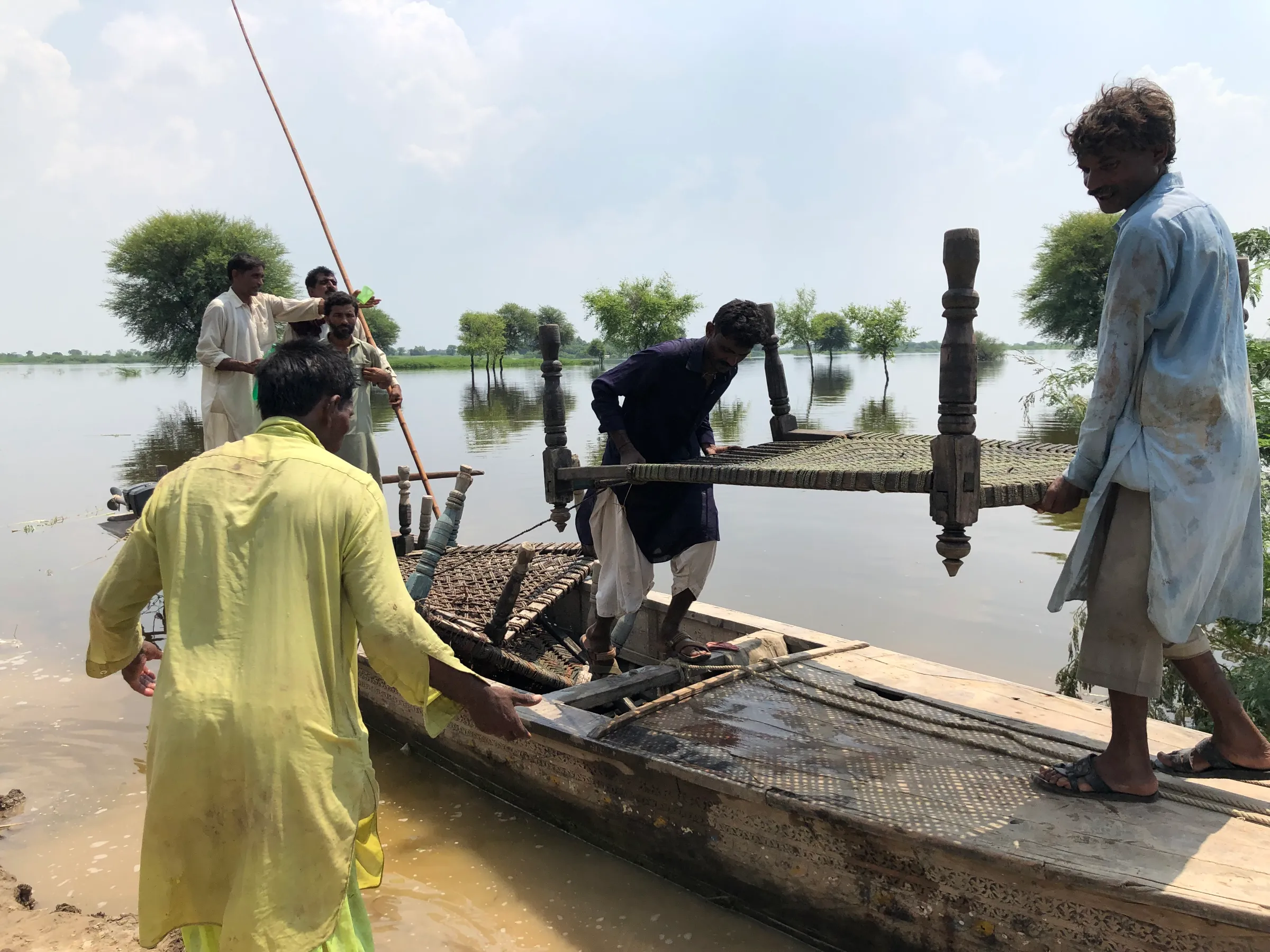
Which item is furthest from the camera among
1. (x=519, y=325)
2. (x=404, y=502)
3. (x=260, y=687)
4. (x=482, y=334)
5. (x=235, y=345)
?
(x=519, y=325)

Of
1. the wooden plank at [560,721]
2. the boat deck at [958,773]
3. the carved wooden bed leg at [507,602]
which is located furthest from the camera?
the carved wooden bed leg at [507,602]

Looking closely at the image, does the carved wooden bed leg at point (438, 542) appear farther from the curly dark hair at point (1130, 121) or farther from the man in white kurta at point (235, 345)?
the curly dark hair at point (1130, 121)

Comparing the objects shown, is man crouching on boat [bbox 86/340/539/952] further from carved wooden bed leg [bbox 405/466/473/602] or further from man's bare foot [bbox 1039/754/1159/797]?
carved wooden bed leg [bbox 405/466/473/602]

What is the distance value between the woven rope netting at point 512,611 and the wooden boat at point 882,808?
1.22ft

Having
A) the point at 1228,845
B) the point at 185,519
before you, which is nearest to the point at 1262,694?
the point at 1228,845

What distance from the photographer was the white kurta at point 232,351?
5102mm

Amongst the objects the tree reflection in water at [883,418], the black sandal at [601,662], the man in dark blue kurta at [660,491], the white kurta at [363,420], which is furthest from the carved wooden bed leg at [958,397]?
the tree reflection in water at [883,418]

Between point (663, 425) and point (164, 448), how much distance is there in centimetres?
1936

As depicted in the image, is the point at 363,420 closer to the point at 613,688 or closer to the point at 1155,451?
the point at 613,688

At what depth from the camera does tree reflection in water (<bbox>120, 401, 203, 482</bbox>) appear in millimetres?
15680

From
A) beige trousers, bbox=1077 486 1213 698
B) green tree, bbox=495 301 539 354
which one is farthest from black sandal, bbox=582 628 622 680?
green tree, bbox=495 301 539 354

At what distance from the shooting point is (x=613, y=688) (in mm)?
3607

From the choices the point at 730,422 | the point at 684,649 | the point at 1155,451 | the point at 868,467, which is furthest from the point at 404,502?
the point at 730,422

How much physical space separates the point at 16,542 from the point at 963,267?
11723 millimetres
